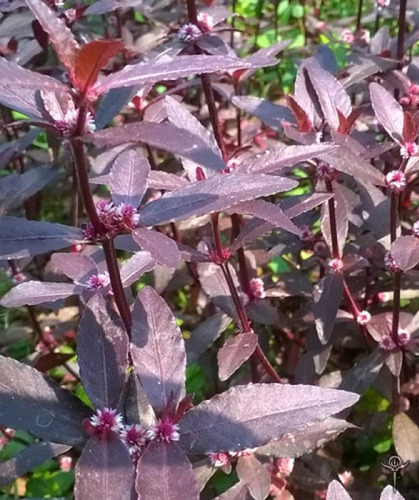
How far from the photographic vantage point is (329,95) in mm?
1184

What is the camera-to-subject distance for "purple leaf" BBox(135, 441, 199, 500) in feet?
2.35

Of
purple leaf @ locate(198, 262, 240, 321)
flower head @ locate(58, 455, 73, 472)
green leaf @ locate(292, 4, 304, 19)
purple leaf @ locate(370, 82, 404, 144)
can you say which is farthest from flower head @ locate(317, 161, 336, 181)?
green leaf @ locate(292, 4, 304, 19)

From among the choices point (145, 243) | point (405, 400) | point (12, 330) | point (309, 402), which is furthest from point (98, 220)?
point (12, 330)

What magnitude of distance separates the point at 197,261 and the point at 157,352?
20 cm

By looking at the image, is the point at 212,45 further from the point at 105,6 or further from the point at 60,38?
the point at 60,38

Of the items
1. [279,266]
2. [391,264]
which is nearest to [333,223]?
[391,264]

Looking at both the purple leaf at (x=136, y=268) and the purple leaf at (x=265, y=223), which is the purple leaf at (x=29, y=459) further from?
the purple leaf at (x=265, y=223)

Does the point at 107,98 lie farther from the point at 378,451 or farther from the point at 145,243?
the point at 378,451

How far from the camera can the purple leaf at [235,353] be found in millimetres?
1045

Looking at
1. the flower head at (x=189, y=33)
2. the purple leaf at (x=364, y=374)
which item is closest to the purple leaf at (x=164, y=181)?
the flower head at (x=189, y=33)

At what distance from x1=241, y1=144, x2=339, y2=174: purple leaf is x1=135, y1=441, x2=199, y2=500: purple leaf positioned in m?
0.36

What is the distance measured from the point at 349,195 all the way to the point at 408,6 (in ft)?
1.92

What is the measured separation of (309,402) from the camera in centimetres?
78

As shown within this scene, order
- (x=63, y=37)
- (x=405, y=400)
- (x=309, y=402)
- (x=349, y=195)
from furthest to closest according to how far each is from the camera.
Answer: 1. (x=405, y=400)
2. (x=349, y=195)
3. (x=309, y=402)
4. (x=63, y=37)
